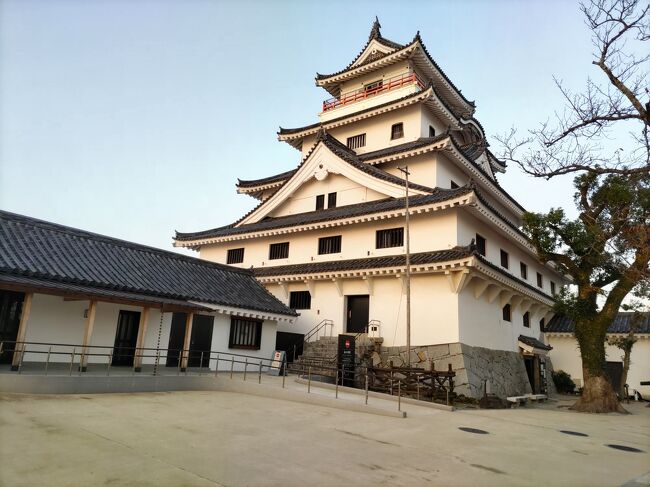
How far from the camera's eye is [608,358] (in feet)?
91.4

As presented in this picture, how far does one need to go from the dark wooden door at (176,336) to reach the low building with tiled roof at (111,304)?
43mm

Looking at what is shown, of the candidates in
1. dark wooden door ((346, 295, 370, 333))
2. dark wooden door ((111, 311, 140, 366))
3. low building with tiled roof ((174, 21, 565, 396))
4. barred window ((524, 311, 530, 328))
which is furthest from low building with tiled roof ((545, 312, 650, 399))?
dark wooden door ((111, 311, 140, 366))

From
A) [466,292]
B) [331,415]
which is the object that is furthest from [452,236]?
[331,415]

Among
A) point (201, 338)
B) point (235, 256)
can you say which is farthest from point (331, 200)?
point (201, 338)

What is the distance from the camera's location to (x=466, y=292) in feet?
63.8

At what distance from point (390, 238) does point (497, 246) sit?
6.48 metres

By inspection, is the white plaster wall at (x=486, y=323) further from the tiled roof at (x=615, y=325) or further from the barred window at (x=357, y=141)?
the barred window at (x=357, y=141)

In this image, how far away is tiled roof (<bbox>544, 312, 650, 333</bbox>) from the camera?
27000mm

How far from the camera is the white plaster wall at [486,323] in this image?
19.1 m

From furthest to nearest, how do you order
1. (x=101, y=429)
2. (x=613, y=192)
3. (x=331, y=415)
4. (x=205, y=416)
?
(x=613, y=192) < (x=331, y=415) < (x=205, y=416) < (x=101, y=429)

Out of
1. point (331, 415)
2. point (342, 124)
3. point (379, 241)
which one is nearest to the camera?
point (331, 415)

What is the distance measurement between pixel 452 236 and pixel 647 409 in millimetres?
12819

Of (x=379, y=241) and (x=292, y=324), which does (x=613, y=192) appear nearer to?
(x=379, y=241)

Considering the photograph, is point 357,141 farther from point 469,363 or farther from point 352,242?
point 469,363
